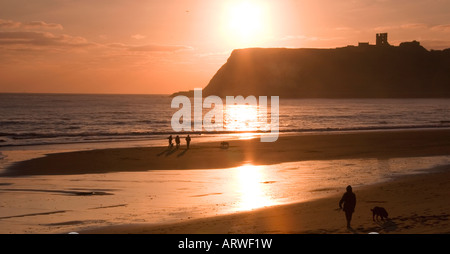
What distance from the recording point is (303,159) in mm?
29719

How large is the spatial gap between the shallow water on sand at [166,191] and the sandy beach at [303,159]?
0.92 m

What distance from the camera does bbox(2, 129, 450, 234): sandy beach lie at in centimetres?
1274

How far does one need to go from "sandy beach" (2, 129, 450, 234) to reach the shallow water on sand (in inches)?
36.2

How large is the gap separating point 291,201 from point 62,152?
75.0ft

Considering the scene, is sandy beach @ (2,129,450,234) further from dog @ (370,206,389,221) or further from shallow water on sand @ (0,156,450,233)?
shallow water on sand @ (0,156,450,233)

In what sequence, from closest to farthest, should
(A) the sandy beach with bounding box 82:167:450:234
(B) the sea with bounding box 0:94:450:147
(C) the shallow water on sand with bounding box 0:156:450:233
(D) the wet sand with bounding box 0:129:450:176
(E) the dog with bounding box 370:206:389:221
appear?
(A) the sandy beach with bounding box 82:167:450:234 → (E) the dog with bounding box 370:206:389:221 → (C) the shallow water on sand with bounding box 0:156:450:233 → (D) the wet sand with bounding box 0:129:450:176 → (B) the sea with bounding box 0:94:450:147

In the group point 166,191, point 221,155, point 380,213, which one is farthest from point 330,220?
point 221,155

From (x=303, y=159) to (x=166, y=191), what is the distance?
1264 cm

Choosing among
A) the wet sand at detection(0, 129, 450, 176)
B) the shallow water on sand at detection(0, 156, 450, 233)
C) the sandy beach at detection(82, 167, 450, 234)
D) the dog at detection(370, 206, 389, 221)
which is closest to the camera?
the sandy beach at detection(82, 167, 450, 234)

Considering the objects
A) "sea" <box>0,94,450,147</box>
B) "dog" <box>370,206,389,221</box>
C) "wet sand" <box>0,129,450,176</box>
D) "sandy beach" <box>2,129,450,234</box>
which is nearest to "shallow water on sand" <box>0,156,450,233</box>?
"sandy beach" <box>2,129,450,234</box>

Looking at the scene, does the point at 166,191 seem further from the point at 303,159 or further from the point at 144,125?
the point at 144,125

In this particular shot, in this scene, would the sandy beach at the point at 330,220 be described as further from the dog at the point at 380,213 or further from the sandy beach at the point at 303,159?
the dog at the point at 380,213

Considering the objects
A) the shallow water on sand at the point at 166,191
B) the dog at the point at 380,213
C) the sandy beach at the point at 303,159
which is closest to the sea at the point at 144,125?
the sandy beach at the point at 303,159
